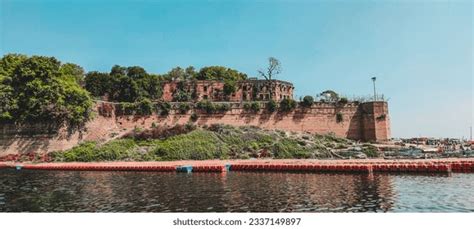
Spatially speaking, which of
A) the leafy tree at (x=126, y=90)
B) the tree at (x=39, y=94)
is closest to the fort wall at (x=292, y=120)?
the tree at (x=39, y=94)

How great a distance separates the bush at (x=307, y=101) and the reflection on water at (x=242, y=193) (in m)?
26.2

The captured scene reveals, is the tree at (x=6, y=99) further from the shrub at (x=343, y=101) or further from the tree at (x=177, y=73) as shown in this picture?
the tree at (x=177, y=73)

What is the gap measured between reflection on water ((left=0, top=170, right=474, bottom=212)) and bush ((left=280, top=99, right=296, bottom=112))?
83.8 ft

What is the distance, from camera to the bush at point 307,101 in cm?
5497

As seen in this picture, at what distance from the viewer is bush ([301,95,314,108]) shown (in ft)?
180

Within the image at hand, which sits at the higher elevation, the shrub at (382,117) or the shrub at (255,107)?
the shrub at (255,107)

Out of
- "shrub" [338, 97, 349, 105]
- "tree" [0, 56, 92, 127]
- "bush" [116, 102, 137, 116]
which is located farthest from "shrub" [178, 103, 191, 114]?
"shrub" [338, 97, 349, 105]

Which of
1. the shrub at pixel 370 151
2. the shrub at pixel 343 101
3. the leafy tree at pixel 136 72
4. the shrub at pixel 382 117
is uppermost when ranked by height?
the leafy tree at pixel 136 72

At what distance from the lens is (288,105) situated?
5472 centimetres

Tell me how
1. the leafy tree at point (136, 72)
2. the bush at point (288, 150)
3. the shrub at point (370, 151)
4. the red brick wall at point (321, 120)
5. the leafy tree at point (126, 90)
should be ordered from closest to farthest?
Answer: the shrub at point (370, 151) < the bush at point (288, 150) < the red brick wall at point (321, 120) < the leafy tree at point (126, 90) < the leafy tree at point (136, 72)

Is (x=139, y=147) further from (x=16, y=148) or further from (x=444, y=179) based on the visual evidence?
(x=444, y=179)

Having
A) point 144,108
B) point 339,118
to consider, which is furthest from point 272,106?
point 144,108

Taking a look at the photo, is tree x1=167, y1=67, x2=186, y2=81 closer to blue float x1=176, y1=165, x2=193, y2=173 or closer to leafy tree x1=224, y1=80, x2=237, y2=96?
leafy tree x1=224, y1=80, x2=237, y2=96
